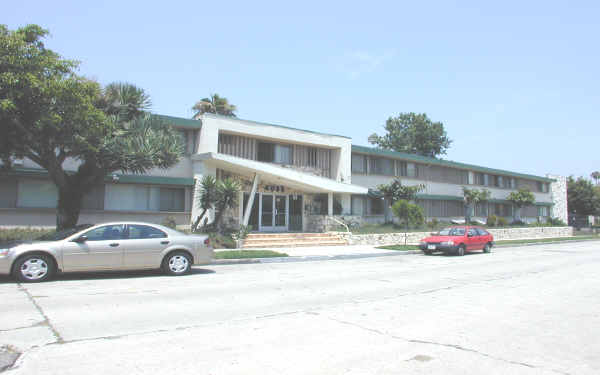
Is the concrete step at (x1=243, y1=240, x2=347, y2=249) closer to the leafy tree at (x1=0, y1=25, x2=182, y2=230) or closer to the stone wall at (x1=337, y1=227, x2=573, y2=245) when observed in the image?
the stone wall at (x1=337, y1=227, x2=573, y2=245)

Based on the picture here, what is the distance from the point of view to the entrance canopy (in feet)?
63.8

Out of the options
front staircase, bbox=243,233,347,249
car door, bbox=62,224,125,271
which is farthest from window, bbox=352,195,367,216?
car door, bbox=62,224,125,271

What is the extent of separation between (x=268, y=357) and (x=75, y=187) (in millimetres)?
12820

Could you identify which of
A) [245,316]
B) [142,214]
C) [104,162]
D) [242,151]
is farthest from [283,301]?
[242,151]

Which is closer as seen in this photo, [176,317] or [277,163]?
[176,317]

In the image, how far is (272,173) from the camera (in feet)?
65.6

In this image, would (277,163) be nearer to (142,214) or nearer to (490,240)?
(142,214)

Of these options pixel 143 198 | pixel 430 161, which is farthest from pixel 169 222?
pixel 430 161

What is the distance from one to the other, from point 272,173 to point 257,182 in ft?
3.21

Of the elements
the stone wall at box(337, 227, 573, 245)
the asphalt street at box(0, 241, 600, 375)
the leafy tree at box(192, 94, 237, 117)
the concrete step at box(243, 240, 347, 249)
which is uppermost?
the leafy tree at box(192, 94, 237, 117)

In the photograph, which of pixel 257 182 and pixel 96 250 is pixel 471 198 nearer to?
pixel 257 182

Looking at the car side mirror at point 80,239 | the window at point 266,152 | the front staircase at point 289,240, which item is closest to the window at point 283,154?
the window at point 266,152

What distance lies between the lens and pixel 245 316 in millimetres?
6727

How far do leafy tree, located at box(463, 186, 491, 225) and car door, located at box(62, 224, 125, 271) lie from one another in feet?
101
